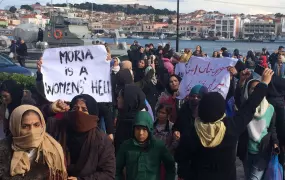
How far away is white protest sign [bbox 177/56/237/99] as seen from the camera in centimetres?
726

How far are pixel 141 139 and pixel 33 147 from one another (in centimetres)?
127

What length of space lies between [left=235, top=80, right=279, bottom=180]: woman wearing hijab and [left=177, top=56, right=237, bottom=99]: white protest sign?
1.45 m

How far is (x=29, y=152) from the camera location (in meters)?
3.72

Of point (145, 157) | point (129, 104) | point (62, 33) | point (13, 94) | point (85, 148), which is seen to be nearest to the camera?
point (85, 148)

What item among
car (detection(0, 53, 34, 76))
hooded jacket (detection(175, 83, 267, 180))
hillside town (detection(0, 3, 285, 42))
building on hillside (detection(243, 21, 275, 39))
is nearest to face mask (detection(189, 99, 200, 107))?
hooded jacket (detection(175, 83, 267, 180))

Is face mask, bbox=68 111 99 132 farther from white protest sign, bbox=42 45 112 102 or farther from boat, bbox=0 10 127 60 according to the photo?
boat, bbox=0 10 127 60

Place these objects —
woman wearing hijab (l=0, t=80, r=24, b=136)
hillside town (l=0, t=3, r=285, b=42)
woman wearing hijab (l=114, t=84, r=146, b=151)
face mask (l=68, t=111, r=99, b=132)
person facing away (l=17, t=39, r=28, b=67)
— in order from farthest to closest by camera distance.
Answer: hillside town (l=0, t=3, r=285, b=42) < person facing away (l=17, t=39, r=28, b=67) < woman wearing hijab (l=0, t=80, r=24, b=136) < woman wearing hijab (l=114, t=84, r=146, b=151) < face mask (l=68, t=111, r=99, b=132)

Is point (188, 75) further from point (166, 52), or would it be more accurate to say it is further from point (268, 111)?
point (166, 52)

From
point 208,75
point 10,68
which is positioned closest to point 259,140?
point 208,75

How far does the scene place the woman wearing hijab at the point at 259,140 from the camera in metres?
5.58

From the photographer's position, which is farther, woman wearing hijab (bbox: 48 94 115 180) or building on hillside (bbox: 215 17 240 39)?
building on hillside (bbox: 215 17 240 39)

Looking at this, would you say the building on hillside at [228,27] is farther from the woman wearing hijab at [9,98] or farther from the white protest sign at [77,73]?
the woman wearing hijab at [9,98]

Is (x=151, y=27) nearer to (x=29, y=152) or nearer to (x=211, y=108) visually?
(x=211, y=108)

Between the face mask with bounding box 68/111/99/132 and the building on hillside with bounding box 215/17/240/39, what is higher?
the face mask with bounding box 68/111/99/132
